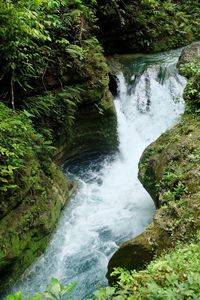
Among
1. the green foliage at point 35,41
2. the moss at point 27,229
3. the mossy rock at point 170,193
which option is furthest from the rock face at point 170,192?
the green foliage at point 35,41

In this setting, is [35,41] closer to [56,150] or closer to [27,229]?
[56,150]

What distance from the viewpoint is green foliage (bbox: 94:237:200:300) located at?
2.38 metres

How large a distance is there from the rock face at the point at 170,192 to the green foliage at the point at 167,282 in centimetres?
115

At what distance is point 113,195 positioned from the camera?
8.44m

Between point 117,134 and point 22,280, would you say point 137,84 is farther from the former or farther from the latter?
point 22,280

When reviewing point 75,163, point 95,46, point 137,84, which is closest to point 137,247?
point 75,163

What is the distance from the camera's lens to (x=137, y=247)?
4.71 meters

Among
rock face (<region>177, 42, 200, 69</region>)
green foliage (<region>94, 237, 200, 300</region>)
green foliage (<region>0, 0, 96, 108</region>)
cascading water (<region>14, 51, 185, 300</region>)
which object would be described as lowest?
cascading water (<region>14, 51, 185, 300</region>)

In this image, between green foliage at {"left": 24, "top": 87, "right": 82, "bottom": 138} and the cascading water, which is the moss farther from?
green foliage at {"left": 24, "top": 87, "right": 82, "bottom": 138}

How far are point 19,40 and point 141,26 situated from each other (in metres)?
9.10

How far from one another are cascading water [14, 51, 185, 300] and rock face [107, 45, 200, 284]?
47.2 inches

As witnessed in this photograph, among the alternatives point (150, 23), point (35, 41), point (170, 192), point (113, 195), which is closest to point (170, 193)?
point (170, 192)

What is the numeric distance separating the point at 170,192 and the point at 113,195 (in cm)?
305

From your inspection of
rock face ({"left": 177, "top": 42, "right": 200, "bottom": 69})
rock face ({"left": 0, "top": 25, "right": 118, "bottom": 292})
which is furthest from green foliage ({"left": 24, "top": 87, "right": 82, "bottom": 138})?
rock face ({"left": 177, "top": 42, "right": 200, "bottom": 69})
